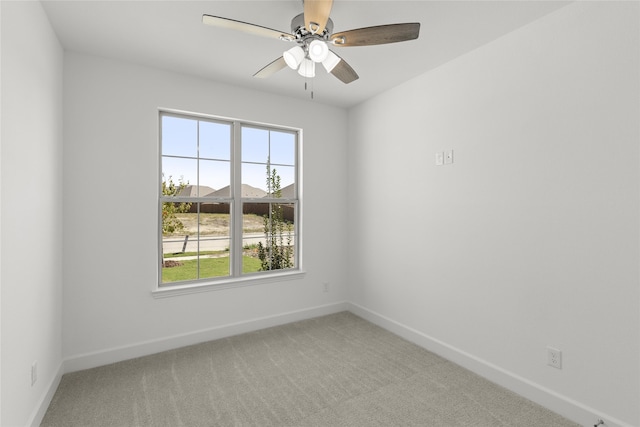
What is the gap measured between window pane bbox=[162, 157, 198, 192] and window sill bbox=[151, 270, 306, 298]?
1051 mm

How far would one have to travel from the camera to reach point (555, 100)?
6.77 feet

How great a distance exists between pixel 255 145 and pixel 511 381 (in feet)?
10.6

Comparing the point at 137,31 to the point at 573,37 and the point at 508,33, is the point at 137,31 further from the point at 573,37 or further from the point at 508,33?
the point at 573,37

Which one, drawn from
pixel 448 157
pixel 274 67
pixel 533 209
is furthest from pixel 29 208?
pixel 533 209

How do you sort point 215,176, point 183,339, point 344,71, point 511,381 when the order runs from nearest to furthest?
point 344,71
point 511,381
point 183,339
point 215,176

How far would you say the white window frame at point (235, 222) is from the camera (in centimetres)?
303

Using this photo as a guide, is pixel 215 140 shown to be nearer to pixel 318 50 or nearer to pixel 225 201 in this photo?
pixel 225 201

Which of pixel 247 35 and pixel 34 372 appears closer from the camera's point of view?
pixel 34 372

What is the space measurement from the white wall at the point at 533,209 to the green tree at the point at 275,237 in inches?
52.3

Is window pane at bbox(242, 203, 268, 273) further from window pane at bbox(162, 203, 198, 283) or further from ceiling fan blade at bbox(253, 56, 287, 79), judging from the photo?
ceiling fan blade at bbox(253, 56, 287, 79)

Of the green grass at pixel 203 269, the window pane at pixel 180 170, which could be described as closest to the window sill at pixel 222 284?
the green grass at pixel 203 269

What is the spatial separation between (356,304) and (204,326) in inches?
71.6

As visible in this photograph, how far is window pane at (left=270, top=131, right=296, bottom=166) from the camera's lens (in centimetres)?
370

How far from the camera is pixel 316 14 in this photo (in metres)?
1.67
